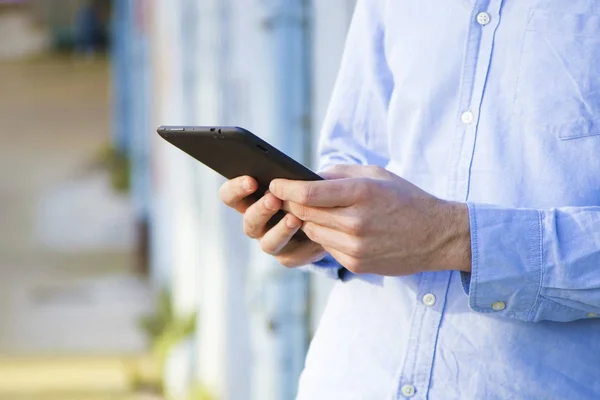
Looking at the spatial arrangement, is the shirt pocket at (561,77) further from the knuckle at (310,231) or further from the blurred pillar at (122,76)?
the blurred pillar at (122,76)

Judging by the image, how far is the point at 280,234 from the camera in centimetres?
150

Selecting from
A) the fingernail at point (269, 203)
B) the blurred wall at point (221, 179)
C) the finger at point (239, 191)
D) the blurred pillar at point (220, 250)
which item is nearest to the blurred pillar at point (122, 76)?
the blurred wall at point (221, 179)

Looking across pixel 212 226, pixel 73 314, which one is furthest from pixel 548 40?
pixel 73 314

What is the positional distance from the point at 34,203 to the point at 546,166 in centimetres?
1205

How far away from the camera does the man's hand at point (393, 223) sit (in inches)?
52.1

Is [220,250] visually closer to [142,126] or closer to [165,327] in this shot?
[165,327]

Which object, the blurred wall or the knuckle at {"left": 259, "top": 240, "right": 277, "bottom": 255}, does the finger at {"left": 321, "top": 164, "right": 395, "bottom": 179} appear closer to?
the knuckle at {"left": 259, "top": 240, "right": 277, "bottom": 255}

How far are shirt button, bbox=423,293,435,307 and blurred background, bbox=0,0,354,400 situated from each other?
141cm

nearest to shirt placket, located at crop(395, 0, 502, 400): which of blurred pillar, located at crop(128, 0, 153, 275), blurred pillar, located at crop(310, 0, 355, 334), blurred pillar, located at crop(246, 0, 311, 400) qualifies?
blurred pillar, located at crop(310, 0, 355, 334)

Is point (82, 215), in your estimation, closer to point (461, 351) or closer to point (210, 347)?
point (210, 347)

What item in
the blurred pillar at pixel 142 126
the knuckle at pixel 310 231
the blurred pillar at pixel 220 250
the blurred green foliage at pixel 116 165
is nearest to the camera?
the knuckle at pixel 310 231

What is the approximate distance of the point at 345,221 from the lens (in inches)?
52.7

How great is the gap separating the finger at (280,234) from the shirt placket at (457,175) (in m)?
0.19

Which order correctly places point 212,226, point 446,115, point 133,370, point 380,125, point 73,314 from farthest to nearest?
point 73,314 < point 133,370 < point 212,226 < point 380,125 < point 446,115
